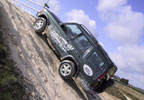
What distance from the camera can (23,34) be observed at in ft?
24.5

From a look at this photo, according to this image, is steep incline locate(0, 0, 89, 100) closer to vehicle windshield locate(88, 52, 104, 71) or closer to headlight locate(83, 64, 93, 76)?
headlight locate(83, 64, 93, 76)

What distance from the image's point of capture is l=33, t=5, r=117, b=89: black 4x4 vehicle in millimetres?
6883

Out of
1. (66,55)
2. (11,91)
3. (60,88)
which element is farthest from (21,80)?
(66,55)

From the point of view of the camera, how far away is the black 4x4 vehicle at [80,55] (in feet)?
22.6

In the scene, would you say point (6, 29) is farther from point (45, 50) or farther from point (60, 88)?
point (60, 88)

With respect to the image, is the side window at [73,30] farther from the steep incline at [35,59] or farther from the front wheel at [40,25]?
the steep incline at [35,59]

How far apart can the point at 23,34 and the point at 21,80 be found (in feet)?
10.1

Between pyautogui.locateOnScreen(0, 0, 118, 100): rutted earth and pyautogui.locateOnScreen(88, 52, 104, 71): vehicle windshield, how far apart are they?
1349 millimetres

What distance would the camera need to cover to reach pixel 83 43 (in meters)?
7.43

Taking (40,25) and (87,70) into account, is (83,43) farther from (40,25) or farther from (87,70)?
(40,25)

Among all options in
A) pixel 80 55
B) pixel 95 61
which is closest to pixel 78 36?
pixel 80 55

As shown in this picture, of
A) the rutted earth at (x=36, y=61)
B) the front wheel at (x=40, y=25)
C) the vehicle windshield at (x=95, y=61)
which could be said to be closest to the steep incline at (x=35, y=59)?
the rutted earth at (x=36, y=61)

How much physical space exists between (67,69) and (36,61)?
1.27 meters

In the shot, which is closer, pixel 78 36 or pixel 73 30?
pixel 78 36
